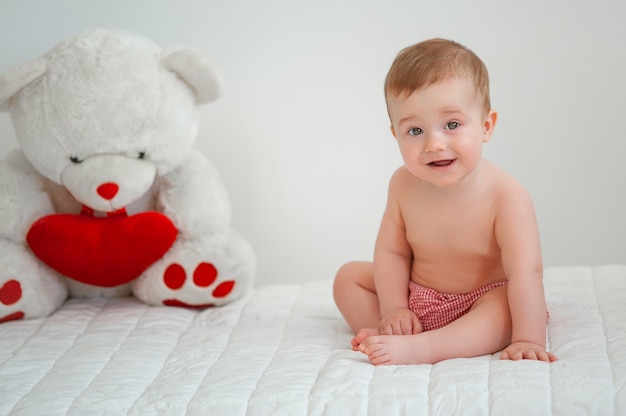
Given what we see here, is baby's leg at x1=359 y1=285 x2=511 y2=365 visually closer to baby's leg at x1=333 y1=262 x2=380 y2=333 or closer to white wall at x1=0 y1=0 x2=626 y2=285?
baby's leg at x1=333 y1=262 x2=380 y2=333

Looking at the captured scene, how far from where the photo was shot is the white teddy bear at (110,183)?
1644 mm

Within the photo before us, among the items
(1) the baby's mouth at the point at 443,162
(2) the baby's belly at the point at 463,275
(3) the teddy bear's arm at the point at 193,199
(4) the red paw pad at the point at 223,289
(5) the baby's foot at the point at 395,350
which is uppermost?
(1) the baby's mouth at the point at 443,162

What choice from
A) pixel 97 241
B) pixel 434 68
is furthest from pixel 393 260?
pixel 97 241

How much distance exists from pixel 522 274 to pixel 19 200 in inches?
39.9

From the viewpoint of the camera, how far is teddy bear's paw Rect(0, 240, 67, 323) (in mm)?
1667

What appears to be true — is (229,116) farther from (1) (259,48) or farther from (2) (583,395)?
(2) (583,395)

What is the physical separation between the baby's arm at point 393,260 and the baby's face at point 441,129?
0.51 ft

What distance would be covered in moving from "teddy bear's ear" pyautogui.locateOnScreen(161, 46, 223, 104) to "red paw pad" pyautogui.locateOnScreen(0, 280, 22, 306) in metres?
0.54

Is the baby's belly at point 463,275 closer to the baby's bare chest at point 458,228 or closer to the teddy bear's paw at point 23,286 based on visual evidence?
the baby's bare chest at point 458,228

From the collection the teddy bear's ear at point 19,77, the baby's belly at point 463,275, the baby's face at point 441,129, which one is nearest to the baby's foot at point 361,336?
the baby's belly at point 463,275

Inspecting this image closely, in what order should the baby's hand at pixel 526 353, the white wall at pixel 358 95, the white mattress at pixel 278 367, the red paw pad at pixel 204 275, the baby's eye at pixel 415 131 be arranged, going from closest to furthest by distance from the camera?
the white mattress at pixel 278 367 → the baby's hand at pixel 526 353 → the baby's eye at pixel 415 131 → the red paw pad at pixel 204 275 → the white wall at pixel 358 95

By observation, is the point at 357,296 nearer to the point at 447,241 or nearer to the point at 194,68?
the point at 447,241

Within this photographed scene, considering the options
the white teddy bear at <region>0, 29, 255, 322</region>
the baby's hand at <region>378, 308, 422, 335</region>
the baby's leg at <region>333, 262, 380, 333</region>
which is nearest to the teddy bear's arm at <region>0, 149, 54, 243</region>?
the white teddy bear at <region>0, 29, 255, 322</region>

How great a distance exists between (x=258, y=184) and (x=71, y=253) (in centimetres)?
56
